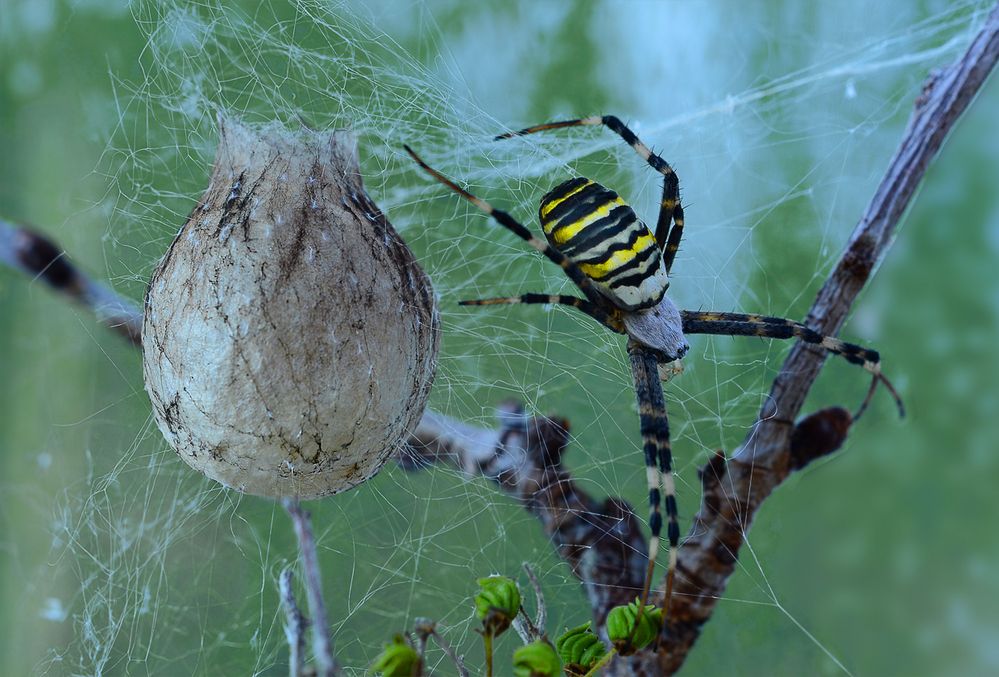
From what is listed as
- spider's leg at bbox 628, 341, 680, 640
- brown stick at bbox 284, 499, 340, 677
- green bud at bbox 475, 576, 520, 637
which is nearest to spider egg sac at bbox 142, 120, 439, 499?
brown stick at bbox 284, 499, 340, 677

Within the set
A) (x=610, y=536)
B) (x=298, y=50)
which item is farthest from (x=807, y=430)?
(x=298, y=50)

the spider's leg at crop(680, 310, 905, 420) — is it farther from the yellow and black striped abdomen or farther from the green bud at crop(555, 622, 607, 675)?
the green bud at crop(555, 622, 607, 675)

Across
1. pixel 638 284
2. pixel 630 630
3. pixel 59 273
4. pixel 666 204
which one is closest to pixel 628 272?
pixel 638 284

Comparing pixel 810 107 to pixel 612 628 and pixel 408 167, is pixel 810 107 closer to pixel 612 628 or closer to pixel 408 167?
pixel 408 167

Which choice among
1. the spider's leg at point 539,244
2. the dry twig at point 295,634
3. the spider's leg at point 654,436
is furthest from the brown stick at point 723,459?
the dry twig at point 295,634

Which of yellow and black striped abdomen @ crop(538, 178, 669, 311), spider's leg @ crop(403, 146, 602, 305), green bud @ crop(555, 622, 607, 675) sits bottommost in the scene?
green bud @ crop(555, 622, 607, 675)

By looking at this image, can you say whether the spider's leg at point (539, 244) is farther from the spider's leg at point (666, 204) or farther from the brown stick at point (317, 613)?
the brown stick at point (317, 613)
